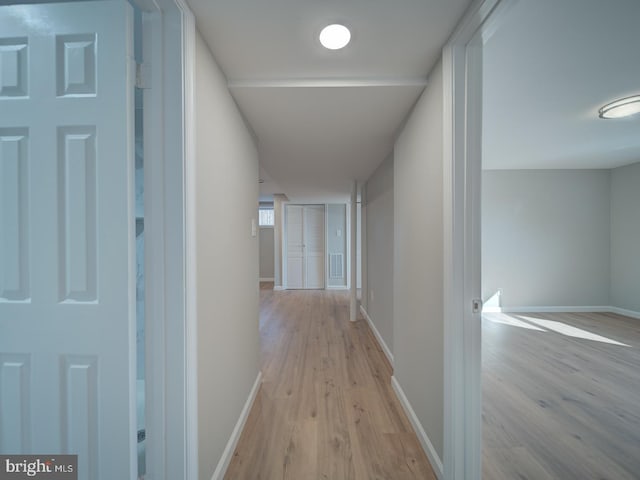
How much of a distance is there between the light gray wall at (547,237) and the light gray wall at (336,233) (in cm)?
302

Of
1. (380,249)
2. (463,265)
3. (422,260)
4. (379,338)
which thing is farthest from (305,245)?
(463,265)

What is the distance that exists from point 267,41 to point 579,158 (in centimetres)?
489

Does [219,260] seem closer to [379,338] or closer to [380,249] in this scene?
[380,249]

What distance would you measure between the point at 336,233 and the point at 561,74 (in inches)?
195

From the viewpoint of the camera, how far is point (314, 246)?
21.6 ft

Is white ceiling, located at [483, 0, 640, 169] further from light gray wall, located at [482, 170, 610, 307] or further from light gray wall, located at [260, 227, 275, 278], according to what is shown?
light gray wall, located at [260, 227, 275, 278]

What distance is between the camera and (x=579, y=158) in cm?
387

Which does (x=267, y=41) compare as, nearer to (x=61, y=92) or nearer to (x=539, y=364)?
(x=61, y=92)

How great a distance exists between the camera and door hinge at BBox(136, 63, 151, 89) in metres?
0.99

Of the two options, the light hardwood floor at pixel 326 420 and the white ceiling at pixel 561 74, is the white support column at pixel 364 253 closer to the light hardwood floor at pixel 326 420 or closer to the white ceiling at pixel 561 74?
the light hardwood floor at pixel 326 420

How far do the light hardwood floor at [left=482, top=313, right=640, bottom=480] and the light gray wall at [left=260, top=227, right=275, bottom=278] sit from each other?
5.62 m

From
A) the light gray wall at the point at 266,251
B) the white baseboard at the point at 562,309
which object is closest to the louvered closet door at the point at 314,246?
the light gray wall at the point at 266,251

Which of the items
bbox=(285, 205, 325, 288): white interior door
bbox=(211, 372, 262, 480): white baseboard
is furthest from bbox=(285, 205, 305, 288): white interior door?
bbox=(211, 372, 262, 480): white baseboard

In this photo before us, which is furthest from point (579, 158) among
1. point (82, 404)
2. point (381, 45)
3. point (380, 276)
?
point (82, 404)
